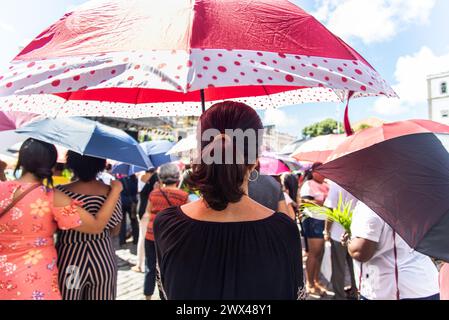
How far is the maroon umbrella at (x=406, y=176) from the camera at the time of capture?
1.32 meters

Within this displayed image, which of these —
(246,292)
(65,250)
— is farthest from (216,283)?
(65,250)

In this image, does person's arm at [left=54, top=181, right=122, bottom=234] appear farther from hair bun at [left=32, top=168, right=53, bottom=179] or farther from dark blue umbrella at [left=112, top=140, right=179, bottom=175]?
dark blue umbrella at [left=112, top=140, right=179, bottom=175]

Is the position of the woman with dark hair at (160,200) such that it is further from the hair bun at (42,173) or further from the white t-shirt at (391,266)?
the white t-shirt at (391,266)

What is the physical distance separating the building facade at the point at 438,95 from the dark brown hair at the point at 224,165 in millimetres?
46145

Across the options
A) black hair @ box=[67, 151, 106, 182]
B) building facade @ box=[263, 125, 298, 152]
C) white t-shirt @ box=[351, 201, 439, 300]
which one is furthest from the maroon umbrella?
black hair @ box=[67, 151, 106, 182]

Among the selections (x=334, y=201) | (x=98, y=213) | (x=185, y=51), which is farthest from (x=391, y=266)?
(x=98, y=213)

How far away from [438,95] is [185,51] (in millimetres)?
48544

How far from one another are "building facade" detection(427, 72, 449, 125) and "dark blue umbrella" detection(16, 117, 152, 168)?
45432mm

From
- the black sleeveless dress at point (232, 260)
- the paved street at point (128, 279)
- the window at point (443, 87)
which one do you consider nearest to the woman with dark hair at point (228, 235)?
the black sleeveless dress at point (232, 260)

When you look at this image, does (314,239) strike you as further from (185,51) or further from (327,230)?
(185,51)

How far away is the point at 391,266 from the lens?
7.20 ft

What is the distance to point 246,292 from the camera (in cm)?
118

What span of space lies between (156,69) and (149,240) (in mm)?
3448
